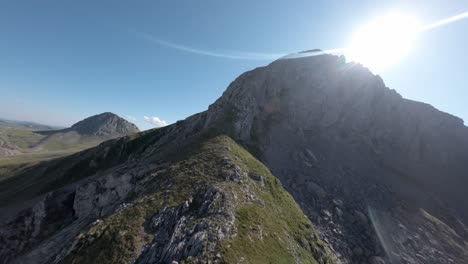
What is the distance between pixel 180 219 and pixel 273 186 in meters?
19.5

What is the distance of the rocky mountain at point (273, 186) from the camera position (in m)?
23.0

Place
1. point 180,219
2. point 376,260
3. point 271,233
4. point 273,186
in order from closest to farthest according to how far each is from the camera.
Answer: point 180,219 < point 271,233 < point 376,260 < point 273,186

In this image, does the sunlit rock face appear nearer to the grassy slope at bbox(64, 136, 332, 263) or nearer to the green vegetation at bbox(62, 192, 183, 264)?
the grassy slope at bbox(64, 136, 332, 263)

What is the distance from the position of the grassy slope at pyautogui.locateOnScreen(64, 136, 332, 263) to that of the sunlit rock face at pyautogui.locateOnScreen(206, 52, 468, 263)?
13.3m

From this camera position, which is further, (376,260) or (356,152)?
(356,152)

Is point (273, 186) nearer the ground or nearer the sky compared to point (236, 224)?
nearer the ground

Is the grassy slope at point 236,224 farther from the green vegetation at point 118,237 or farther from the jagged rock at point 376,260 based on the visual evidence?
the jagged rock at point 376,260

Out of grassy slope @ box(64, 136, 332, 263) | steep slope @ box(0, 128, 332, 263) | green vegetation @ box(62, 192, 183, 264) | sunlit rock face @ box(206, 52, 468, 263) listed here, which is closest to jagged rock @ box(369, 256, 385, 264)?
sunlit rock face @ box(206, 52, 468, 263)

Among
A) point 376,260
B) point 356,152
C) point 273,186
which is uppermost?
point 273,186

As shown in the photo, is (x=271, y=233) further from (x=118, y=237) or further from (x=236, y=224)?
(x=118, y=237)

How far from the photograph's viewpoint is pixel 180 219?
78.5ft

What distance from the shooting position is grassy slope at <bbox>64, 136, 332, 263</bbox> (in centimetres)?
2036

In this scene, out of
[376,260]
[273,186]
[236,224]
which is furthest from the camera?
[273,186]

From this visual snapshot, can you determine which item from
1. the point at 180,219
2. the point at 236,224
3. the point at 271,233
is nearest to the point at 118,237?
the point at 180,219
